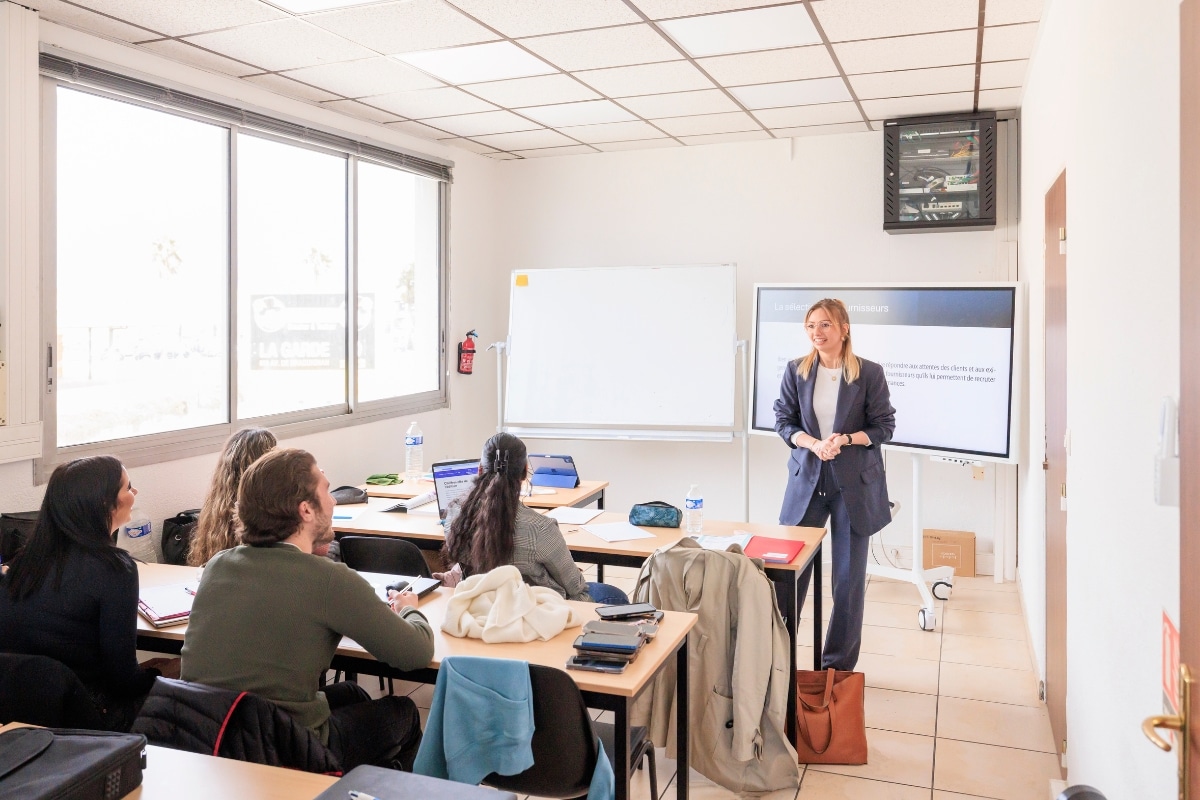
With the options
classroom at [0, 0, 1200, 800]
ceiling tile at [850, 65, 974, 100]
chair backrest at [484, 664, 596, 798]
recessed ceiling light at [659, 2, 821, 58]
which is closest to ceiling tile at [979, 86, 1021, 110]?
classroom at [0, 0, 1200, 800]

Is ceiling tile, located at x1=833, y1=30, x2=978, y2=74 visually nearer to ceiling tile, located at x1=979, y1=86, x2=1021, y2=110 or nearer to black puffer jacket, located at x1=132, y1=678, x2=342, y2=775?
ceiling tile, located at x1=979, y1=86, x2=1021, y2=110

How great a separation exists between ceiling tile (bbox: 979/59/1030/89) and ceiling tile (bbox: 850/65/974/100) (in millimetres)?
60

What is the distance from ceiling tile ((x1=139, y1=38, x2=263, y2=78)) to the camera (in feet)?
12.8

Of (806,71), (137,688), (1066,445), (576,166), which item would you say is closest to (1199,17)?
(1066,445)

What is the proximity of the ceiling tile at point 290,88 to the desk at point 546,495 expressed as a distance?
206 cm

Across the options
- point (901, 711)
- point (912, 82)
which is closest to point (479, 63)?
point (912, 82)

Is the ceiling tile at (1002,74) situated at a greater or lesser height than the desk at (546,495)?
greater

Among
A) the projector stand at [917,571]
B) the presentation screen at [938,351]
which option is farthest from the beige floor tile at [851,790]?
the presentation screen at [938,351]

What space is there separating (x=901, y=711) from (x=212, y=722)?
270 centimetres

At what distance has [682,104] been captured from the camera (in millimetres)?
5016

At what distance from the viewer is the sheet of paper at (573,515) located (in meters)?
3.86

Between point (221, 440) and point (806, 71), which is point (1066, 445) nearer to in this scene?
point (806, 71)

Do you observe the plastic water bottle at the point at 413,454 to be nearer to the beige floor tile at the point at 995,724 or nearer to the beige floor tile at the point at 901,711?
the beige floor tile at the point at 901,711

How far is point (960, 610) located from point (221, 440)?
155 inches
